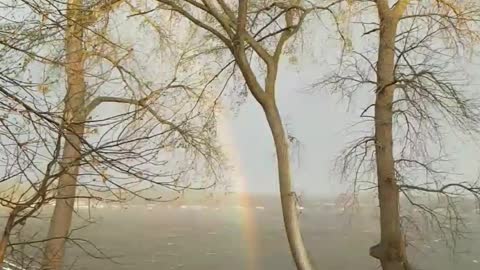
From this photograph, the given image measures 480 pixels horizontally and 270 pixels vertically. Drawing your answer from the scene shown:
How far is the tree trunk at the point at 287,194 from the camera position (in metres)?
9.02

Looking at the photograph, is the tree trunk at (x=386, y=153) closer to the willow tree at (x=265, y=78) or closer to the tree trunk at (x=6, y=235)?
the willow tree at (x=265, y=78)

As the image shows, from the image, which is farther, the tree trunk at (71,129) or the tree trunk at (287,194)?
the tree trunk at (287,194)

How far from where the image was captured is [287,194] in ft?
29.6

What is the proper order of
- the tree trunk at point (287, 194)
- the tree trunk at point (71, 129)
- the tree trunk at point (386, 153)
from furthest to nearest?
1. the tree trunk at point (386, 153)
2. the tree trunk at point (287, 194)
3. the tree trunk at point (71, 129)

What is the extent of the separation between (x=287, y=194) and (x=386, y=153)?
7.52ft

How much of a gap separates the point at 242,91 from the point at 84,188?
262 inches

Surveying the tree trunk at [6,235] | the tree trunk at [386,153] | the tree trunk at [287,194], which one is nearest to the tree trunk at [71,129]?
the tree trunk at [6,235]

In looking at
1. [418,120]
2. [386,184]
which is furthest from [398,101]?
[386,184]

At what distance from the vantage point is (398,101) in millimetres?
10492

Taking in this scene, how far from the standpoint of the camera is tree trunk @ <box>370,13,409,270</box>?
10195mm

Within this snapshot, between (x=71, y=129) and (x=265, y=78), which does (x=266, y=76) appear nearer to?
(x=265, y=78)

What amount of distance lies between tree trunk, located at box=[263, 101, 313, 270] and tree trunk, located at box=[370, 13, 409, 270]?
1.85 metres

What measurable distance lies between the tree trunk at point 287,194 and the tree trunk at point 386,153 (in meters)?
1.85

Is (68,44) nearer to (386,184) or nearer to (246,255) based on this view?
(386,184)
